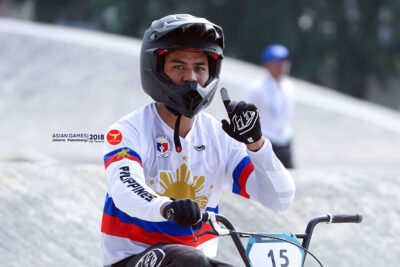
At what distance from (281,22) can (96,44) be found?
21.1 meters

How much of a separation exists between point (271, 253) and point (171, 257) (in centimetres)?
40

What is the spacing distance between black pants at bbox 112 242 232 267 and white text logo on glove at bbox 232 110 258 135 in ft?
1.83

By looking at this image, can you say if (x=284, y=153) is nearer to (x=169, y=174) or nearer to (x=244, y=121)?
(x=169, y=174)

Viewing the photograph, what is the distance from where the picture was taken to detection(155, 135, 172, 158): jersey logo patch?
→ 321 centimetres

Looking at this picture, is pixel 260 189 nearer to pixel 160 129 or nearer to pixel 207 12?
pixel 160 129

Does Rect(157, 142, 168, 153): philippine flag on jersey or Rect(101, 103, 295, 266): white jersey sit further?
Rect(157, 142, 168, 153): philippine flag on jersey

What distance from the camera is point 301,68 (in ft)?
130

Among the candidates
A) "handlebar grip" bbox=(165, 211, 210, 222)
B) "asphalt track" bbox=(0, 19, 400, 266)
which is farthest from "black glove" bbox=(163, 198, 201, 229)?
"asphalt track" bbox=(0, 19, 400, 266)

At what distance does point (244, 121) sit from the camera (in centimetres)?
295

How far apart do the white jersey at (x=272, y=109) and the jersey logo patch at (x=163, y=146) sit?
558 cm

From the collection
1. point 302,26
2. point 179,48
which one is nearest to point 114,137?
point 179,48

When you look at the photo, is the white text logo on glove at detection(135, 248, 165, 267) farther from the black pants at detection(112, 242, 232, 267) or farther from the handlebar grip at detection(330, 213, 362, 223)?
the handlebar grip at detection(330, 213, 362, 223)

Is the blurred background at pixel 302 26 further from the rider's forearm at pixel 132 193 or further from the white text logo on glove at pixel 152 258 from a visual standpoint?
the white text logo on glove at pixel 152 258

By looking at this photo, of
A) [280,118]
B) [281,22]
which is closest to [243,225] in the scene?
[280,118]
